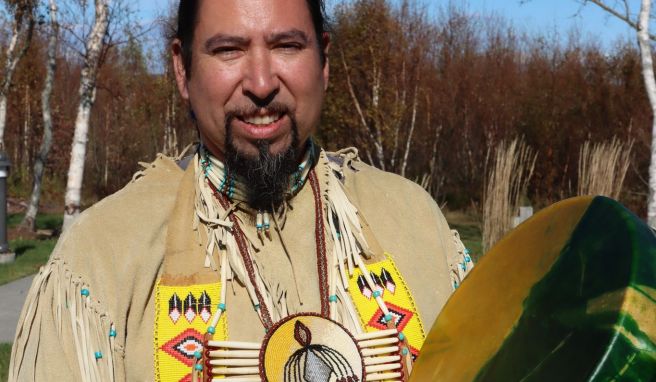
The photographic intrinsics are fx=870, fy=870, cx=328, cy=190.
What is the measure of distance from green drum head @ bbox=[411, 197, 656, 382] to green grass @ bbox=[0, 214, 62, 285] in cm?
778

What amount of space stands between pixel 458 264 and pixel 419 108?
55.5 ft

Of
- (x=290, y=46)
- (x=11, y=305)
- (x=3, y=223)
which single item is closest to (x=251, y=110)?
(x=290, y=46)

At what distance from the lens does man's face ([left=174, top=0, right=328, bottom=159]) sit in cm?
179

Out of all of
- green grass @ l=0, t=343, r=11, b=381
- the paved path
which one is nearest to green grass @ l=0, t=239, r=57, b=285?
the paved path

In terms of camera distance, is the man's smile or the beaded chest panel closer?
the beaded chest panel

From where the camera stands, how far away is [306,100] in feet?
6.07

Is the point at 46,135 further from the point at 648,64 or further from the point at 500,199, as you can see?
the point at 648,64

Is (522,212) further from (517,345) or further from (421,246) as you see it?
(517,345)

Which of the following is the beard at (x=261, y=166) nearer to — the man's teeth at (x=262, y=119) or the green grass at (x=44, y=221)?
the man's teeth at (x=262, y=119)

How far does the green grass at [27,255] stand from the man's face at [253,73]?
7.32m

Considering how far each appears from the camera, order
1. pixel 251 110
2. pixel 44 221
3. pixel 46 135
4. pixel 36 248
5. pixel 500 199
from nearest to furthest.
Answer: pixel 251 110, pixel 500 199, pixel 36 248, pixel 46 135, pixel 44 221

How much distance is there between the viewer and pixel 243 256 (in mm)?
1853

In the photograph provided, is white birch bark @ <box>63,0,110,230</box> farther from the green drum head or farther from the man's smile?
the green drum head

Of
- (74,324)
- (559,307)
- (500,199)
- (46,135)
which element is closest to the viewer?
(559,307)
